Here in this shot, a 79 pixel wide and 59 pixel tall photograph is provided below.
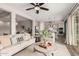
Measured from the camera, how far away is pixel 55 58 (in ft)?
7.17

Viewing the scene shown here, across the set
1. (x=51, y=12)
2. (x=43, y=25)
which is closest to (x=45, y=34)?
(x=43, y=25)

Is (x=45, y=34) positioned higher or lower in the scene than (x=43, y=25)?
lower

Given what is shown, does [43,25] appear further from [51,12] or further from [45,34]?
[51,12]

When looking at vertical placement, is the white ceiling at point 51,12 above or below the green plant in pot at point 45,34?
above

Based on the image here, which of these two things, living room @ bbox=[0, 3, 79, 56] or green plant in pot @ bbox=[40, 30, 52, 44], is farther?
green plant in pot @ bbox=[40, 30, 52, 44]

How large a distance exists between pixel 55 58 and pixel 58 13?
133 cm

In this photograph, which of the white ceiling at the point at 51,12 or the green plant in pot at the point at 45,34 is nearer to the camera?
the white ceiling at the point at 51,12

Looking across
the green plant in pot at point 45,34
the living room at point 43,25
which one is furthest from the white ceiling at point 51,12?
the green plant in pot at point 45,34

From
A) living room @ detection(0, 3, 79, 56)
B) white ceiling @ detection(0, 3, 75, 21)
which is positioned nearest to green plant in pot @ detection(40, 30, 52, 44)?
living room @ detection(0, 3, 79, 56)

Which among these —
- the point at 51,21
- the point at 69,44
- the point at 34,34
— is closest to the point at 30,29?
the point at 34,34

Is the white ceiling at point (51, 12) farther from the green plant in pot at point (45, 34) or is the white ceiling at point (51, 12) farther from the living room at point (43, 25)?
the green plant in pot at point (45, 34)

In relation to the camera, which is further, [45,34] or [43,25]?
[45,34]

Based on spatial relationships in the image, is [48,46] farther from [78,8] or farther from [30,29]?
[78,8]

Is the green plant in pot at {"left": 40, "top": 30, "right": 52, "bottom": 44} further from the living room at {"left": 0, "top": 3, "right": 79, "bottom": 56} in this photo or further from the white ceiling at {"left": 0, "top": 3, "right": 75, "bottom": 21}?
the white ceiling at {"left": 0, "top": 3, "right": 75, "bottom": 21}
